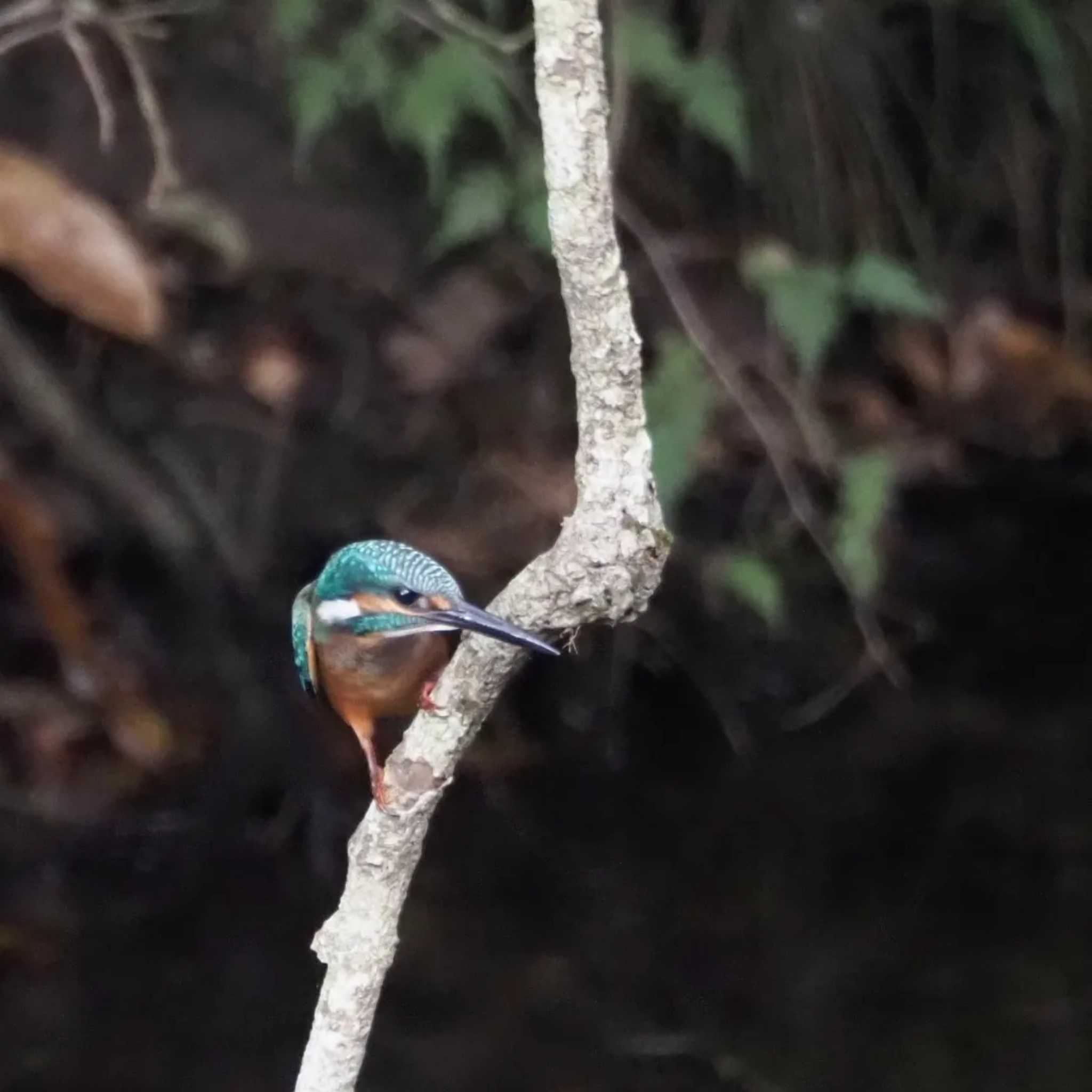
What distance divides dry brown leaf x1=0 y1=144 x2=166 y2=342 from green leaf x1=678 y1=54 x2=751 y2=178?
922 millimetres

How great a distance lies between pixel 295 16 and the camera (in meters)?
2.41

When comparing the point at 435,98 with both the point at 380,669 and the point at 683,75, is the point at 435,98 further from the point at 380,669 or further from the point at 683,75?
the point at 380,669

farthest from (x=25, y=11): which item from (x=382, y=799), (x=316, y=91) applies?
(x=382, y=799)

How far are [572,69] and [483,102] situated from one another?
5.68 feet

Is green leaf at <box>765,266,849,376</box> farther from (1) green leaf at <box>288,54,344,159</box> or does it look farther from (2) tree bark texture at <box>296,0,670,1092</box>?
(2) tree bark texture at <box>296,0,670,1092</box>

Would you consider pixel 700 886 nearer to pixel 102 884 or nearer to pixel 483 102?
pixel 102 884

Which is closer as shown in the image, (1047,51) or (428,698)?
(428,698)

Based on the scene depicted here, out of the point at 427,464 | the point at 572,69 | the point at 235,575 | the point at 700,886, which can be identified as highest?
the point at 572,69

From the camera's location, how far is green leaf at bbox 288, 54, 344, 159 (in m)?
2.46

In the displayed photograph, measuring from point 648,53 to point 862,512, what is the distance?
0.82m

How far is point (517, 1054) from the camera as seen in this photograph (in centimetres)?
212

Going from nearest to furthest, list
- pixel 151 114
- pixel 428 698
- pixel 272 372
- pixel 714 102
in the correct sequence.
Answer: pixel 428 698, pixel 151 114, pixel 714 102, pixel 272 372

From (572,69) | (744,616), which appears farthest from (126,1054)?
(572,69)

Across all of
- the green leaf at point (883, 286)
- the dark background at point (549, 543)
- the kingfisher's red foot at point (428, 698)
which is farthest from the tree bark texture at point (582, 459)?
the green leaf at point (883, 286)
